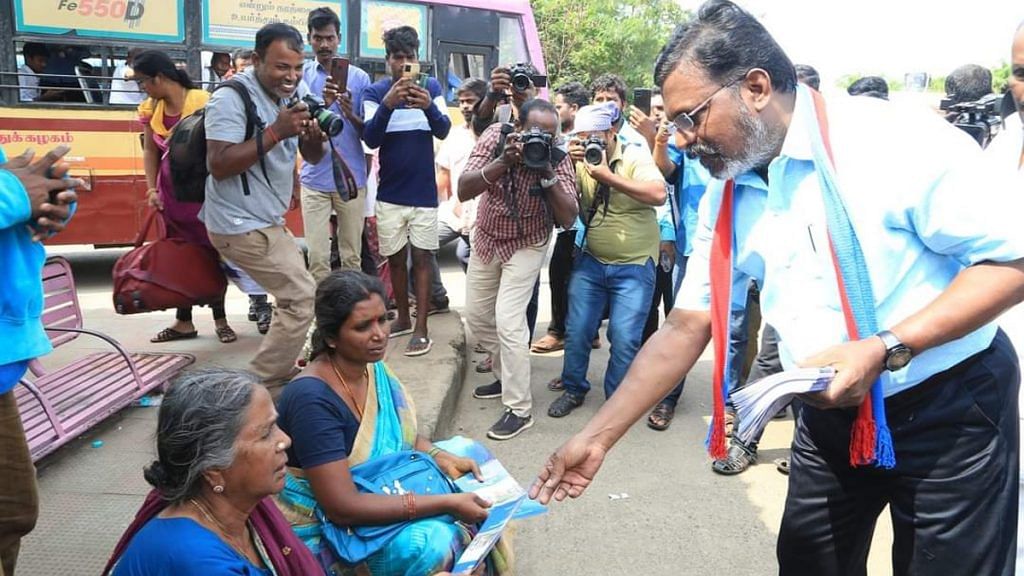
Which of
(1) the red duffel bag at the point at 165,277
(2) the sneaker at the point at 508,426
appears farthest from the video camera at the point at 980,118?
(1) the red duffel bag at the point at 165,277

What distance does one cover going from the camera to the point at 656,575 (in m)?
2.79

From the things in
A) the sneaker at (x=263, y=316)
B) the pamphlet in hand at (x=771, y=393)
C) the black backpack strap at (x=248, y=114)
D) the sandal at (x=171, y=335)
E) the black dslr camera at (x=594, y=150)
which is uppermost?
the black backpack strap at (x=248, y=114)

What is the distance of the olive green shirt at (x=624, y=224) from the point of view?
4022 mm

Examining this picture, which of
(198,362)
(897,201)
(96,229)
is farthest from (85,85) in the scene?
(897,201)

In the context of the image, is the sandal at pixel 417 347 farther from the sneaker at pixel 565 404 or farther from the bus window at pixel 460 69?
the bus window at pixel 460 69

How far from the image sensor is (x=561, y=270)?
4.99 metres

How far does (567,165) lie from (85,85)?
17.3 ft

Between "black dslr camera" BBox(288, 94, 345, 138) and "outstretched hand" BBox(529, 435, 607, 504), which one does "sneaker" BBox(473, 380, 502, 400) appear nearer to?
"black dslr camera" BBox(288, 94, 345, 138)

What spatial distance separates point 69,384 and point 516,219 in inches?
86.4

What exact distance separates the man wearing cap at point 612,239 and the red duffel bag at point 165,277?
78.5 inches

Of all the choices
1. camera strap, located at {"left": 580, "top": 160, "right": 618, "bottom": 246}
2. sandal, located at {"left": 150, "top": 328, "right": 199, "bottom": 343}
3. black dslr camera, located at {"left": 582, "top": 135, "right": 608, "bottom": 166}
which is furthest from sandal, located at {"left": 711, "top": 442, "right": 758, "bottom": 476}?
sandal, located at {"left": 150, "top": 328, "right": 199, "bottom": 343}

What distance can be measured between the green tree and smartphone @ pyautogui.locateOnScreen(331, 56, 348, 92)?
62.6 ft

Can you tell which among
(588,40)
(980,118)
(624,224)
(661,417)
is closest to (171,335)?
(624,224)

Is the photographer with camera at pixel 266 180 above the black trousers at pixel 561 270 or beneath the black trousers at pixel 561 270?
above
